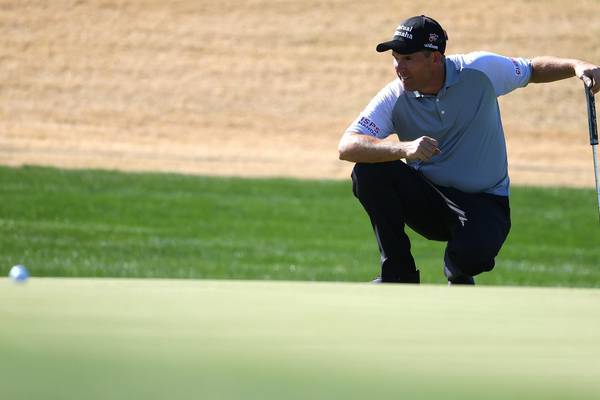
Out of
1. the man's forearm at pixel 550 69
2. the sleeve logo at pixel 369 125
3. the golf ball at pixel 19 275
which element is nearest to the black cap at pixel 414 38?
the sleeve logo at pixel 369 125

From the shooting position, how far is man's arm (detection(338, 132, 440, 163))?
5008 mm

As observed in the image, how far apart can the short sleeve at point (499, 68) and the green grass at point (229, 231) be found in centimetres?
502

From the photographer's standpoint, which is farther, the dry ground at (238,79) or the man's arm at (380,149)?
the dry ground at (238,79)

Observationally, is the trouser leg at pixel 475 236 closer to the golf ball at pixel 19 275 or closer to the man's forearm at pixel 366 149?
the man's forearm at pixel 366 149

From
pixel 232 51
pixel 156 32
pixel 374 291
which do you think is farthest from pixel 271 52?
pixel 374 291

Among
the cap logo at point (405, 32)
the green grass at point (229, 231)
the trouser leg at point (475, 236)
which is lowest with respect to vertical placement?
the green grass at point (229, 231)

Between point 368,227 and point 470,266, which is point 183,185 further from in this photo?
point 470,266

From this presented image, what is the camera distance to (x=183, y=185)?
17453 millimetres

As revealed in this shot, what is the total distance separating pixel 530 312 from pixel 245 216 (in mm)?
12652

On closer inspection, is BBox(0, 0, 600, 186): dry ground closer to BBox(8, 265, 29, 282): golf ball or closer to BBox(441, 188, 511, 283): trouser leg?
BBox(441, 188, 511, 283): trouser leg

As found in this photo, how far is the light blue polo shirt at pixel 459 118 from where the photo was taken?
5.73 metres

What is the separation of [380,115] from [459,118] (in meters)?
0.39

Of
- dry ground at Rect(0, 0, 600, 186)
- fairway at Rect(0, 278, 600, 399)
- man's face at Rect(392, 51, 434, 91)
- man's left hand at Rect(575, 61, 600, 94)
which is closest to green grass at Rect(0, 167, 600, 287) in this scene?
dry ground at Rect(0, 0, 600, 186)

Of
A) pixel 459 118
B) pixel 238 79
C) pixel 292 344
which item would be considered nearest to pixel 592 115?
pixel 459 118
